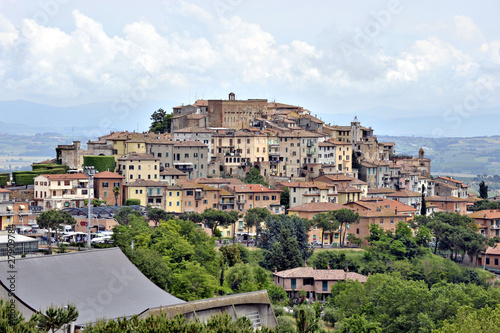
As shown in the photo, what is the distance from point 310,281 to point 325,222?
11.3m

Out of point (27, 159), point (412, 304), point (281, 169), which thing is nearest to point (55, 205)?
point (281, 169)

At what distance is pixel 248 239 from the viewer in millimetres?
65688

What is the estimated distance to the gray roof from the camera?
26688 millimetres

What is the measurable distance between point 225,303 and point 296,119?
213 feet

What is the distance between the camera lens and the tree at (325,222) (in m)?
66.0

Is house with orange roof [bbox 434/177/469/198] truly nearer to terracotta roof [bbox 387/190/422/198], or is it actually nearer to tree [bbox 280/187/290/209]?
terracotta roof [bbox 387/190/422/198]

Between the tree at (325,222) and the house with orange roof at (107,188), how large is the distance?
53.5 feet

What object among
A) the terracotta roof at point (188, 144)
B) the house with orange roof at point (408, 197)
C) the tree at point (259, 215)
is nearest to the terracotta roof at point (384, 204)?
the house with orange roof at point (408, 197)

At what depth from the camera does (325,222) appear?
65.9 metres

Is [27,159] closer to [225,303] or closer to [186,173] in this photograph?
[186,173]

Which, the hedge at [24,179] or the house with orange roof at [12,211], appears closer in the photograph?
the house with orange roof at [12,211]

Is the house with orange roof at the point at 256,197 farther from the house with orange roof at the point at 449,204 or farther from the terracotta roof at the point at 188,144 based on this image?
the house with orange roof at the point at 449,204

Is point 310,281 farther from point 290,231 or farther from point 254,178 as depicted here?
point 254,178

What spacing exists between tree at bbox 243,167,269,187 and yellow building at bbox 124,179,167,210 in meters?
12.0
